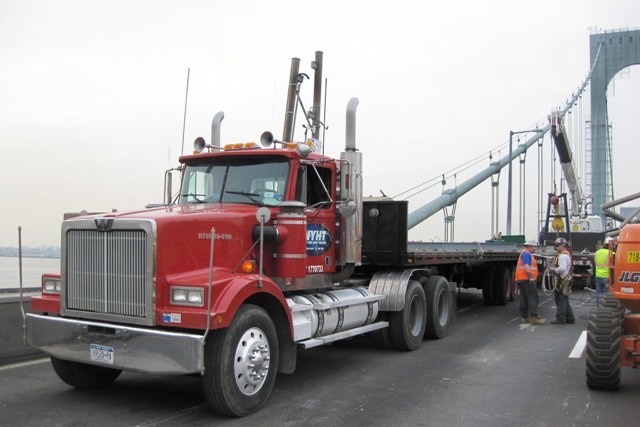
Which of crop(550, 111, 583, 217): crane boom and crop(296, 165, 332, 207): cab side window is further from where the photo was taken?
crop(550, 111, 583, 217): crane boom

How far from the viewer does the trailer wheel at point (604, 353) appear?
6.24 m

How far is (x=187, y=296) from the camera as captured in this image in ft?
16.8

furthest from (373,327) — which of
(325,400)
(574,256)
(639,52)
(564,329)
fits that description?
(639,52)

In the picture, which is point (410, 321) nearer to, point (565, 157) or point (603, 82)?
point (565, 157)

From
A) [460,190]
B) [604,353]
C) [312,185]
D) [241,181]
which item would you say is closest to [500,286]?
[604,353]

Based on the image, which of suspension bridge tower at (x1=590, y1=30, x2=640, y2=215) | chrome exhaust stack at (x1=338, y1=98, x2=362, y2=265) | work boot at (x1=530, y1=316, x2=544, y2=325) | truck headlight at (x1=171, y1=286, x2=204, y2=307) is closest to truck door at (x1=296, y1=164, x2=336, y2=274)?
chrome exhaust stack at (x1=338, y1=98, x2=362, y2=265)

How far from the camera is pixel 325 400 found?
590 cm

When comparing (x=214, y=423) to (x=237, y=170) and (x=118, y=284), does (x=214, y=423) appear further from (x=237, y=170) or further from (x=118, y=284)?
(x=237, y=170)

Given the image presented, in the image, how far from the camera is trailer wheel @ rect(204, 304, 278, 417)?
200 inches

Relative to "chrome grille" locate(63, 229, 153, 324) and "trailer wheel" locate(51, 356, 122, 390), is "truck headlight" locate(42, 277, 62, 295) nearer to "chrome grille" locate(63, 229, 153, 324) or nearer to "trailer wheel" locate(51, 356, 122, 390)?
"chrome grille" locate(63, 229, 153, 324)

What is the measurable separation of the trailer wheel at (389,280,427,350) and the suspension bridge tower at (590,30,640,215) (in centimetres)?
5235

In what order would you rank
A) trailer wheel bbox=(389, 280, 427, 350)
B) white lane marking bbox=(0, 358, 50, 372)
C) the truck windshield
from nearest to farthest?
1. the truck windshield
2. white lane marking bbox=(0, 358, 50, 372)
3. trailer wheel bbox=(389, 280, 427, 350)

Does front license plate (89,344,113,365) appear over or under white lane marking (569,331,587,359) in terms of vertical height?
over

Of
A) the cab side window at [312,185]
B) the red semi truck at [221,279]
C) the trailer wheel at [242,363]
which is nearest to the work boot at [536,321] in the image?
the red semi truck at [221,279]
